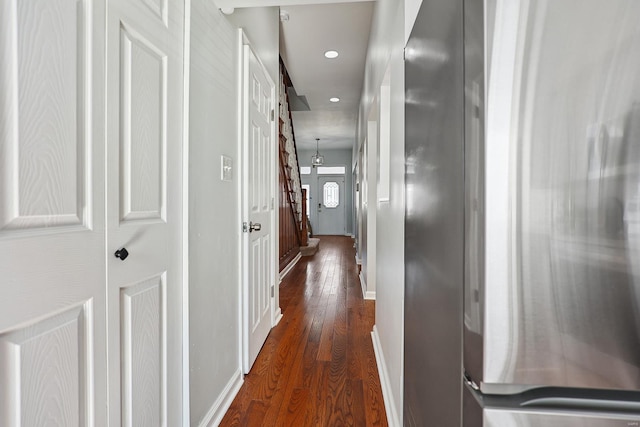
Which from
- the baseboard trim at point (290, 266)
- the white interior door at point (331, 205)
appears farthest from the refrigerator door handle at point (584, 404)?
the white interior door at point (331, 205)

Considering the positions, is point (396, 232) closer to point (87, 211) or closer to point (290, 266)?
point (87, 211)

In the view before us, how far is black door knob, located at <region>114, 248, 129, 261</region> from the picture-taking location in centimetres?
93

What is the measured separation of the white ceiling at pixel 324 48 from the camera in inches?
120

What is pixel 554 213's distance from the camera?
0.54 meters

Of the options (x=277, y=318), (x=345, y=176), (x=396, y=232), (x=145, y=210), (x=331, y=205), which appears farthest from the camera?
(x=331, y=205)

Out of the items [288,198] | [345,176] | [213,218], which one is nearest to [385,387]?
[213,218]

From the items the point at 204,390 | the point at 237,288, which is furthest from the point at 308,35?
the point at 204,390

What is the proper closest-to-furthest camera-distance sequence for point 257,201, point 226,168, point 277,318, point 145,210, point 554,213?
point 554,213, point 145,210, point 226,168, point 257,201, point 277,318

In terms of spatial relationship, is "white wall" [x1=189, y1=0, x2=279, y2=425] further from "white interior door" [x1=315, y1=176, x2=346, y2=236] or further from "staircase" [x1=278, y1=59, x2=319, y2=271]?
"white interior door" [x1=315, y1=176, x2=346, y2=236]

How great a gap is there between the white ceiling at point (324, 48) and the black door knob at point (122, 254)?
48.6 inches

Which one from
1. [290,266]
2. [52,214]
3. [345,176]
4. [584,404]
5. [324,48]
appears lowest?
[290,266]

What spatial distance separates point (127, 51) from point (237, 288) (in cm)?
135

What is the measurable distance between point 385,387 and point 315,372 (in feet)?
1.52

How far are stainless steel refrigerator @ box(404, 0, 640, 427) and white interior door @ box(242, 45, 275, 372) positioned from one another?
1.62 metres
